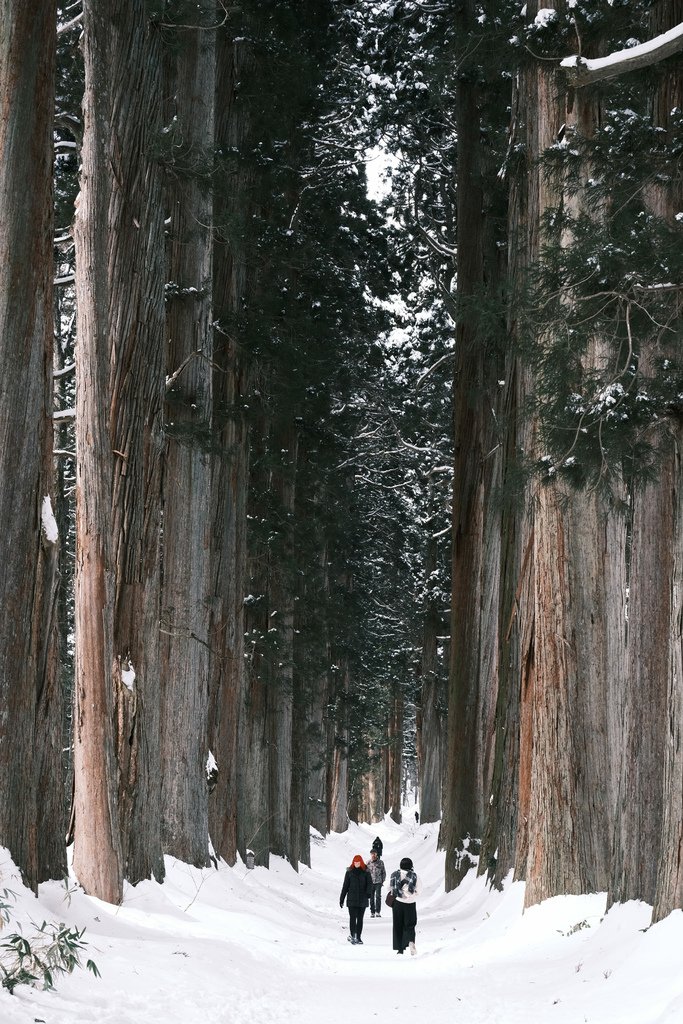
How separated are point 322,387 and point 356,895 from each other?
417 inches

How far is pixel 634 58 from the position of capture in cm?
743

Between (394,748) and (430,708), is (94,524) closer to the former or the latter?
(430,708)

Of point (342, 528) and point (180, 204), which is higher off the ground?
point (180, 204)

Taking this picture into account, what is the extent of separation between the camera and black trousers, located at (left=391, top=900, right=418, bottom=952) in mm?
12664

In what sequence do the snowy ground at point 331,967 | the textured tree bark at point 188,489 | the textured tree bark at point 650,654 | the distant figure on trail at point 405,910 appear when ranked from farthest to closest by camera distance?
the textured tree bark at point 188,489, the distant figure on trail at point 405,910, the textured tree bark at point 650,654, the snowy ground at point 331,967

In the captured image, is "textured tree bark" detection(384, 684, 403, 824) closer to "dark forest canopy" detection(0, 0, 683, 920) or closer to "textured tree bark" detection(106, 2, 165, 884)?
"dark forest canopy" detection(0, 0, 683, 920)

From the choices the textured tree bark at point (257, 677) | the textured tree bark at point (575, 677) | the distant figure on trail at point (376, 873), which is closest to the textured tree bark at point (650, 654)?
the textured tree bark at point (575, 677)

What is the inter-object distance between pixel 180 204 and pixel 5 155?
251 inches

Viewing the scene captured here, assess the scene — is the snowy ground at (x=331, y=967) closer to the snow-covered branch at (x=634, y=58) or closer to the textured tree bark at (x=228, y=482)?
the textured tree bark at (x=228, y=482)

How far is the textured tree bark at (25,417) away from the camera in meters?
7.28

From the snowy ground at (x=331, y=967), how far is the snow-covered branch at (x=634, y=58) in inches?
200

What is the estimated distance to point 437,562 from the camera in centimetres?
3153

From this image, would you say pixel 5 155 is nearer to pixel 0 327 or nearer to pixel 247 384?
pixel 0 327

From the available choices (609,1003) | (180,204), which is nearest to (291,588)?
(180,204)
